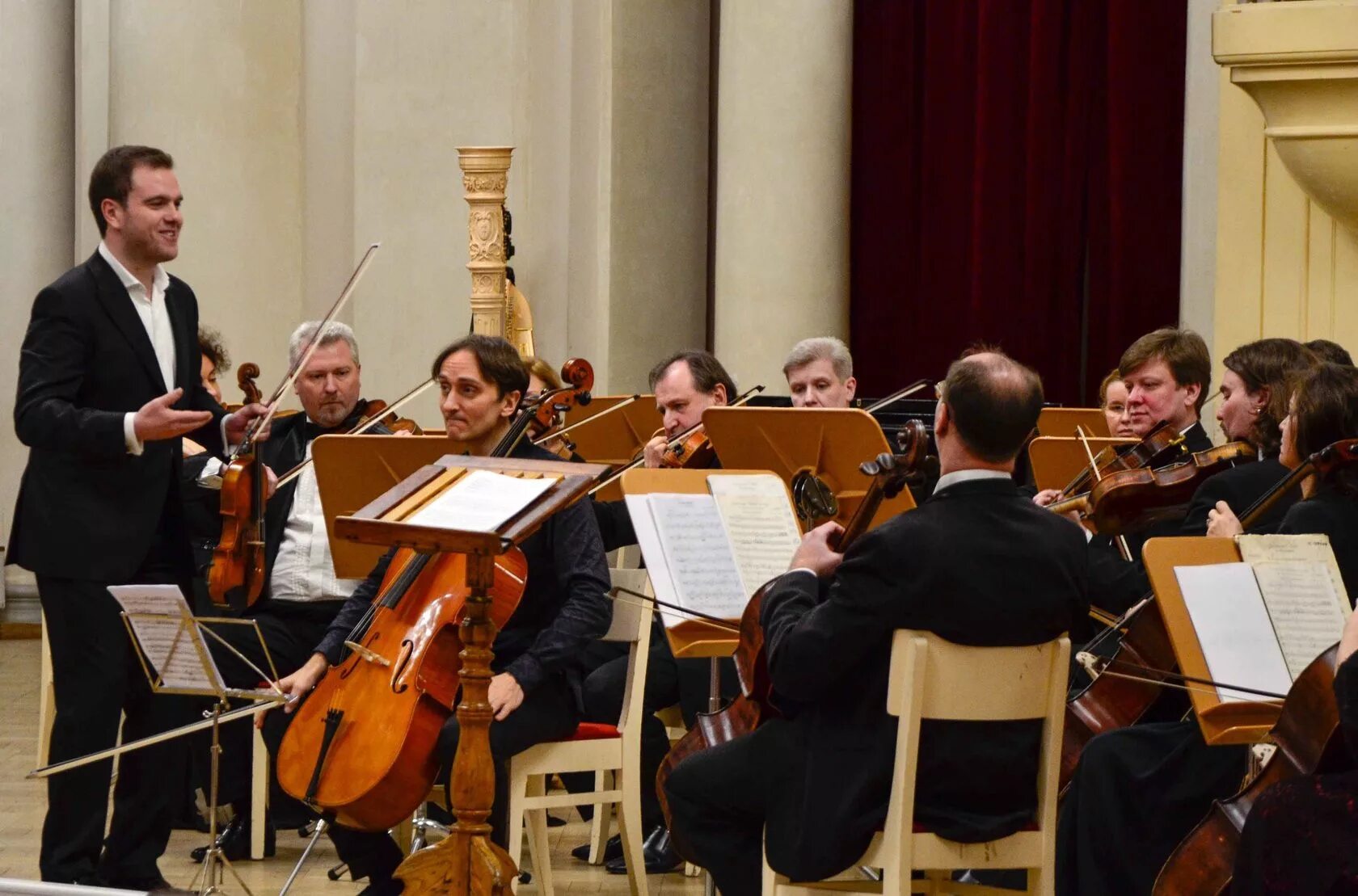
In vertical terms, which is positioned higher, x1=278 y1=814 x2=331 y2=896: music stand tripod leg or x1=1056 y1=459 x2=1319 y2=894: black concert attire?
x1=1056 y1=459 x2=1319 y2=894: black concert attire

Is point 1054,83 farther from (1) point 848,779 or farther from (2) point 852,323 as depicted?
(1) point 848,779

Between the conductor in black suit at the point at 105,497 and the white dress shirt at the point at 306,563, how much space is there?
624 millimetres

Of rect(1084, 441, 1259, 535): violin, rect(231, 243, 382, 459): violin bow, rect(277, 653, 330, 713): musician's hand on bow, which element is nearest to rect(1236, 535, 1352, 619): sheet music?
rect(1084, 441, 1259, 535): violin

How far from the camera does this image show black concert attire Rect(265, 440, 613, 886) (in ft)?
12.0

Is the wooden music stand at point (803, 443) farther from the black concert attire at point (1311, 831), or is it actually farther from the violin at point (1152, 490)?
the black concert attire at point (1311, 831)

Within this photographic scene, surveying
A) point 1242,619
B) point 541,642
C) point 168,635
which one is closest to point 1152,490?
point 1242,619

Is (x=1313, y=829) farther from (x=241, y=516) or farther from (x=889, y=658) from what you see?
(x=241, y=516)

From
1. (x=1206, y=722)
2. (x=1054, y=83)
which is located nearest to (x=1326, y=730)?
(x=1206, y=722)

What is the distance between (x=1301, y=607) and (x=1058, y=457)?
162cm

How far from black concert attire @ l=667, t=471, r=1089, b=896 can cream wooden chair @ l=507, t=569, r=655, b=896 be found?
0.80 m

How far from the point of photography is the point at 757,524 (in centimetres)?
352

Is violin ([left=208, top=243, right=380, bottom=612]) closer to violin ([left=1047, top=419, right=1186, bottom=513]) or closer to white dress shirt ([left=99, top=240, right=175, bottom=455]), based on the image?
white dress shirt ([left=99, top=240, right=175, bottom=455])

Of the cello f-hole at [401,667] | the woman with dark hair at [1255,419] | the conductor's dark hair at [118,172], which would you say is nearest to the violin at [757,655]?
the cello f-hole at [401,667]

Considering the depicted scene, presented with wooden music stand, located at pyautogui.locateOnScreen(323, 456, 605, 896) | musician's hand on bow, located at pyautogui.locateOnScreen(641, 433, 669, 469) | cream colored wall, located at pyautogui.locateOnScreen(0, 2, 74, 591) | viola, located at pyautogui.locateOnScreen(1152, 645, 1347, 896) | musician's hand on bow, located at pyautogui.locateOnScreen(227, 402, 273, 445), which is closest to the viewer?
viola, located at pyautogui.locateOnScreen(1152, 645, 1347, 896)
